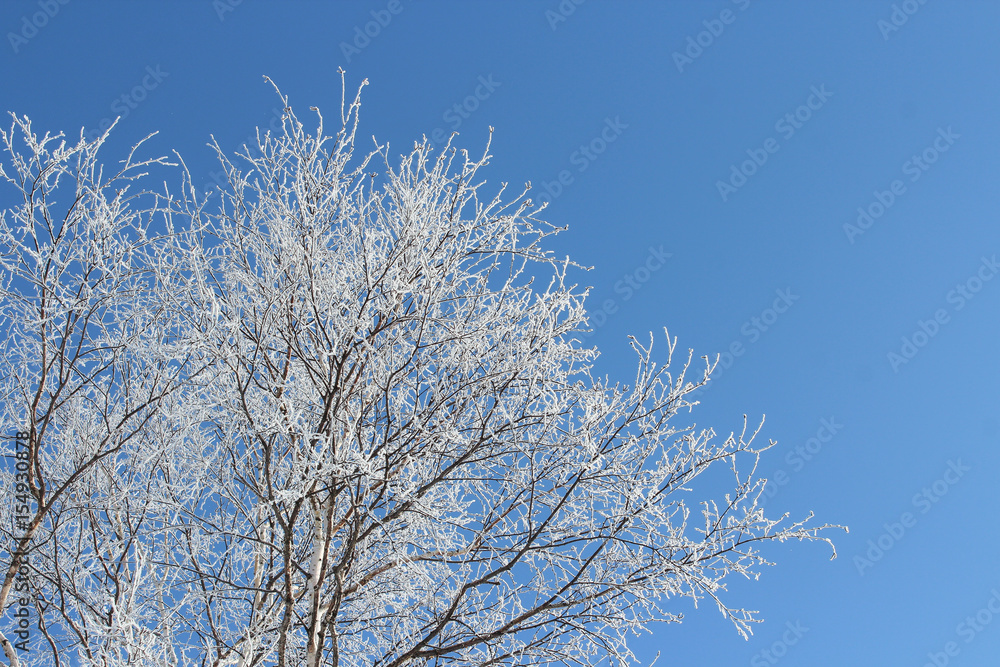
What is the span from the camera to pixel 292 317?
12.7 feet

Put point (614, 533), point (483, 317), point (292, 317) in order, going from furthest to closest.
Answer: point (292, 317), point (483, 317), point (614, 533)

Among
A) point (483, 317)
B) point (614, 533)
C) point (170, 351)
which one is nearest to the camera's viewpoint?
point (170, 351)

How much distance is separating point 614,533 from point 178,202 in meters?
3.22

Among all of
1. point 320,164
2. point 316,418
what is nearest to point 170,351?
point 316,418

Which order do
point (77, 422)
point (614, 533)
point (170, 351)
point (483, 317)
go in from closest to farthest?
point (170, 351), point (614, 533), point (483, 317), point (77, 422)

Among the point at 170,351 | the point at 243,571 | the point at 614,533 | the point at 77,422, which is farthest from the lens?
the point at 243,571

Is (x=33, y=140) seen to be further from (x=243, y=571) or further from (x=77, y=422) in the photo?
(x=243, y=571)

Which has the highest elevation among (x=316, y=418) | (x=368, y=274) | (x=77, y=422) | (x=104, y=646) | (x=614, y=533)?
(x=77, y=422)

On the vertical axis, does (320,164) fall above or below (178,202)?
below

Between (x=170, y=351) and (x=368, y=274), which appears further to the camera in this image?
(x=368, y=274)

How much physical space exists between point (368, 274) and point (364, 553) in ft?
5.43

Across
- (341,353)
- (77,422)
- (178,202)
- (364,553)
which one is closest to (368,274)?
(341,353)

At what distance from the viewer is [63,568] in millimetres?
4367

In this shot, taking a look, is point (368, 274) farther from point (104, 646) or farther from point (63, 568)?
point (63, 568)
